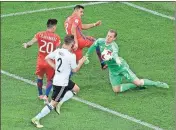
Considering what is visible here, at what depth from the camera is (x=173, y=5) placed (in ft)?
83.8

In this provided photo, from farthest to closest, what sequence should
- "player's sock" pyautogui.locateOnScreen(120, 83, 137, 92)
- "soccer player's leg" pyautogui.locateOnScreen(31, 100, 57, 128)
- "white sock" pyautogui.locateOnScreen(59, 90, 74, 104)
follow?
1. "player's sock" pyautogui.locateOnScreen(120, 83, 137, 92)
2. "white sock" pyautogui.locateOnScreen(59, 90, 74, 104)
3. "soccer player's leg" pyautogui.locateOnScreen(31, 100, 57, 128)

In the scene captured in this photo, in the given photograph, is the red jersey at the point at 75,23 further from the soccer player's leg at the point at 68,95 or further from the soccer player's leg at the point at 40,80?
the soccer player's leg at the point at 68,95

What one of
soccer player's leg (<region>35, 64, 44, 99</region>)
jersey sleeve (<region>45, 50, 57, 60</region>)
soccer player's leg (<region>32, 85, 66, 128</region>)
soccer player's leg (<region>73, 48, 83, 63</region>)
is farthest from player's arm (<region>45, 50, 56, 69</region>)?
soccer player's leg (<region>73, 48, 83, 63</region>)

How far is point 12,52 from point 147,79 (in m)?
3.68

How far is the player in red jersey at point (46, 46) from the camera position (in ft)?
61.9

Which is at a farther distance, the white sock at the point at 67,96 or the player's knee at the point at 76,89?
the player's knee at the point at 76,89

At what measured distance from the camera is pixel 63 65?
18000mm

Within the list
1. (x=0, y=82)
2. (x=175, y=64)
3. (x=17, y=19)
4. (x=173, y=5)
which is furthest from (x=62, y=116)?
(x=173, y=5)

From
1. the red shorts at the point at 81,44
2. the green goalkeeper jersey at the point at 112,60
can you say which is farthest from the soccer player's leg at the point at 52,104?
the red shorts at the point at 81,44

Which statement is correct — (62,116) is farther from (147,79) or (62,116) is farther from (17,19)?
(17,19)

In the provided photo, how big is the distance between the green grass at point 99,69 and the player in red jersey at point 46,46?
0.45 metres

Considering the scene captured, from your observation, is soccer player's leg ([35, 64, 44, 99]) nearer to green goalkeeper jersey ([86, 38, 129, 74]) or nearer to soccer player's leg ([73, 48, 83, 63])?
green goalkeeper jersey ([86, 38, 129, 74])

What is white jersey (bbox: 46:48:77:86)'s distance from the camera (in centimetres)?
1795

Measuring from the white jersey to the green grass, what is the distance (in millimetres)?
820
